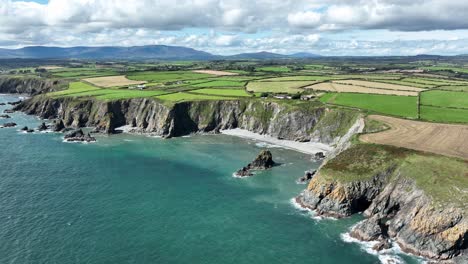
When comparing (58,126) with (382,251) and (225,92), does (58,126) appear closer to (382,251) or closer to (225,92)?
(225,92)

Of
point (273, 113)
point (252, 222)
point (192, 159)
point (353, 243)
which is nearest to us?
point (353, 243)

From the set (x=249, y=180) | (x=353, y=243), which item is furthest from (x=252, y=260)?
(x=249, y=180)

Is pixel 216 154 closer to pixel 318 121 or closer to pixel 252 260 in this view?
pixel 318 121

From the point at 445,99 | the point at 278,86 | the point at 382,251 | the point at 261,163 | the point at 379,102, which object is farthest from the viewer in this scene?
the point at 278,86

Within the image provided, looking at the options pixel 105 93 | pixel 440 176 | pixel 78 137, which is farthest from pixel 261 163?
pixel 105 93

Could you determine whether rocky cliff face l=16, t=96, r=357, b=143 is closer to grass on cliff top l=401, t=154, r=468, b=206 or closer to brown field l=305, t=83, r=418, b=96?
brown field l=305, t=83, r=418, b=96

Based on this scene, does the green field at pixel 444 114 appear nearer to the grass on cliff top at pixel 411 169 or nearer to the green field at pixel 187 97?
the grass on cliff top at pixel 411 169
